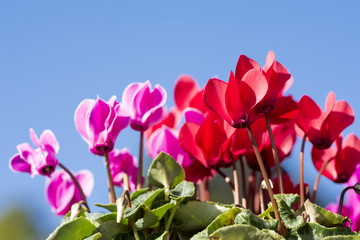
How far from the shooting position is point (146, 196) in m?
1.03

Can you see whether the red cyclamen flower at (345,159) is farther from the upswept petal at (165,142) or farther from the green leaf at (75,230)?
the green leaf at (75,230)

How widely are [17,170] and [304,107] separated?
28.2 inches

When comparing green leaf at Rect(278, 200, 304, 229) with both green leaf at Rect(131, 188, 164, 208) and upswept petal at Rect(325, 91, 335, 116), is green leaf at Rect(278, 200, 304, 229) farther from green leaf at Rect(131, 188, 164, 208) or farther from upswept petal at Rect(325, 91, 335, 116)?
upswept petal at Rect(325, 91, 335, 116)

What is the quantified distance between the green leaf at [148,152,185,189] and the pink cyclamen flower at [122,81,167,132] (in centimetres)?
15

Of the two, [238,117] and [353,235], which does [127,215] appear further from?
[353,235]

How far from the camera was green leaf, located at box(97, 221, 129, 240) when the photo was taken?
3.17 feet

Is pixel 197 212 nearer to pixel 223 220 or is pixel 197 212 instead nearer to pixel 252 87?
pixel 223 220

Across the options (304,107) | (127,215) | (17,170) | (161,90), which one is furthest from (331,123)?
(17,170)

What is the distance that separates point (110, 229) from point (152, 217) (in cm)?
8

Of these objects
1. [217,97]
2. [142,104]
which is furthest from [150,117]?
[217,97]

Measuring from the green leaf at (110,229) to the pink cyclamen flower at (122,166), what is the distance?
0.39m

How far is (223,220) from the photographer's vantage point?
3.14ft

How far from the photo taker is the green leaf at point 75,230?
3.06 ft

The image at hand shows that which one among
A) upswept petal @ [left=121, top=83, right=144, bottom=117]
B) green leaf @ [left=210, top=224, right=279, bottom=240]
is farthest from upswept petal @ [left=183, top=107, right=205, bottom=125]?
green leaf @ [left=210, top=224, right=279, bottom=240]
